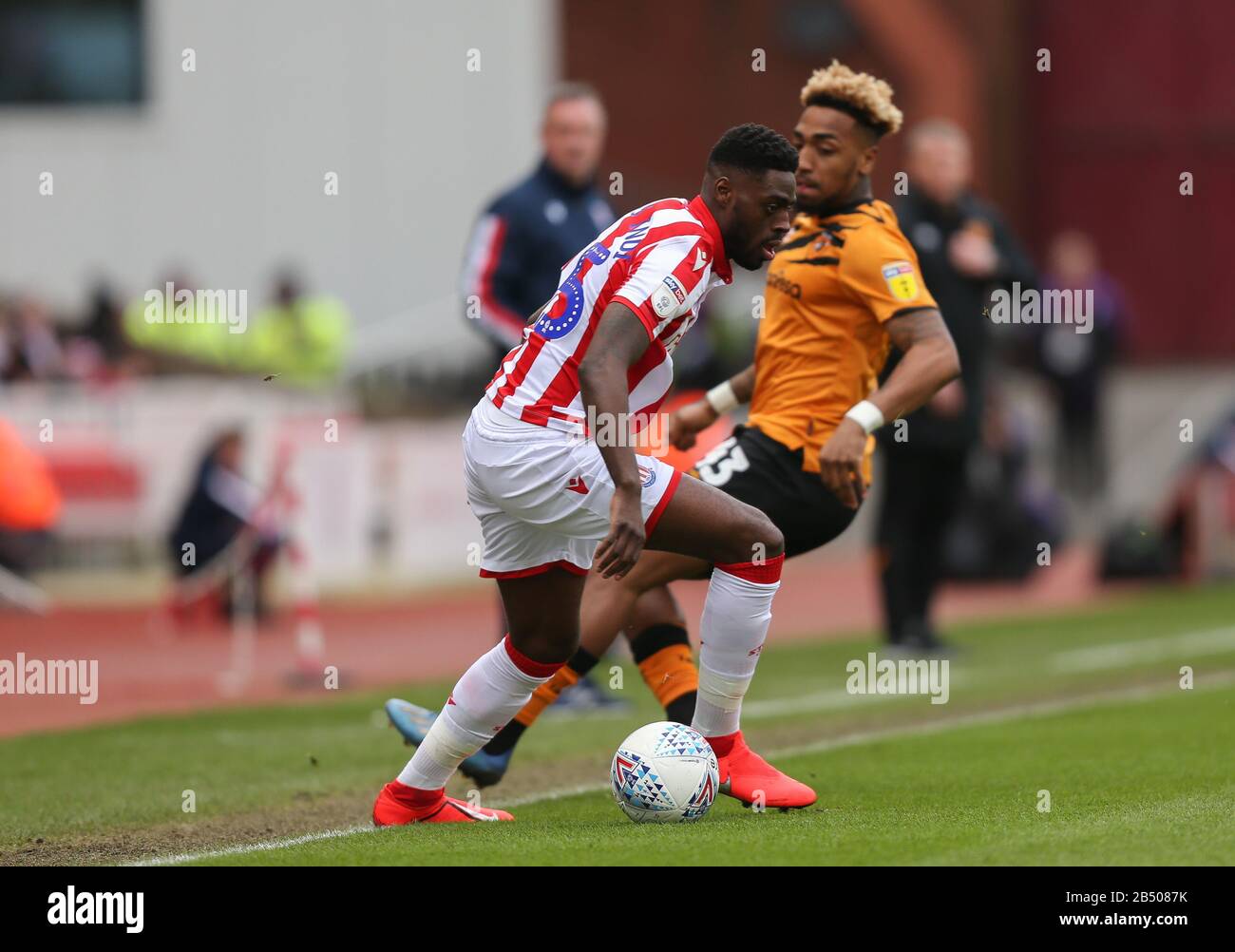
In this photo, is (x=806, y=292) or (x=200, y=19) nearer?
(x=806, y=292)

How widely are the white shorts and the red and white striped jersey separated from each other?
8 cm

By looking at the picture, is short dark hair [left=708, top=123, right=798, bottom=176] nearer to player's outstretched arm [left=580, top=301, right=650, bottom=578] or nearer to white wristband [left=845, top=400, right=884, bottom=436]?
player's outstretched arm [left=580, top=301, right=650, bottom=578]

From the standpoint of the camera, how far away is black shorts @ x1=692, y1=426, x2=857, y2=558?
24.5ft

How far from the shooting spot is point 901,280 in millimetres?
7363

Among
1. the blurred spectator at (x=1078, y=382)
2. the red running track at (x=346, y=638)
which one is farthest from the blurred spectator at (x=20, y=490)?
the blurred spectator at (x=1078, y=382)

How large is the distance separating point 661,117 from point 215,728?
19160 millimetres

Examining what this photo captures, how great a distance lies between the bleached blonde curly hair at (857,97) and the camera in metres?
7.73

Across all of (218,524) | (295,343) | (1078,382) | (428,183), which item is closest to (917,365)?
(218,524)

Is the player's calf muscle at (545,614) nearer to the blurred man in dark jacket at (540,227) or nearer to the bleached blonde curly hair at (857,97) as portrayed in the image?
the bleached blonde curly hair at (857,97)

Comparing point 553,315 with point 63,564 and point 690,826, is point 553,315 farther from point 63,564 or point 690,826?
point 63,564

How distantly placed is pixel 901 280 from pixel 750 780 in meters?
1.91

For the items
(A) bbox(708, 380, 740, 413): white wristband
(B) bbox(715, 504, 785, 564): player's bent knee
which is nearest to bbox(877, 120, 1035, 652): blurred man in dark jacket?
(A) bbox(708, 380, 740, 413): white wristband
